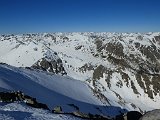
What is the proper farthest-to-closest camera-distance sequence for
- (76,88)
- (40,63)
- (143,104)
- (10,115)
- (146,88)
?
(40,63) < (146,88) < (143,104) < (76,88) < (10,115)

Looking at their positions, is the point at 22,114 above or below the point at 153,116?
below

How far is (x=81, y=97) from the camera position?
9325 centimetres

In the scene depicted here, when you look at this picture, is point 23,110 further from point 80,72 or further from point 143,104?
point 80,72

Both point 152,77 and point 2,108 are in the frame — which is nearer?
point 2,108

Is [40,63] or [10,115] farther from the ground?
[40,63]

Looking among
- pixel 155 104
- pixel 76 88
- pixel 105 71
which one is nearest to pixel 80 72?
pixel 105 71

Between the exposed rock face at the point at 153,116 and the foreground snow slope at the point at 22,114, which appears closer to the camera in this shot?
the exposed rock face at the point at 153,116

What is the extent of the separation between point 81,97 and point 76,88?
1190cm

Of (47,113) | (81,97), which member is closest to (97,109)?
→ (81,97)

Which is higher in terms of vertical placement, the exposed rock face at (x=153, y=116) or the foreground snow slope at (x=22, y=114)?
the exposed rock face at (x=153, y=116)

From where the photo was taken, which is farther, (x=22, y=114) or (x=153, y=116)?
(x=22, y=114)

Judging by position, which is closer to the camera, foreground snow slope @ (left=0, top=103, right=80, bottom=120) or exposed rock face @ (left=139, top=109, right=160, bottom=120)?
exposed rock face @ (left=139, top=109, right=160, bottom=120)

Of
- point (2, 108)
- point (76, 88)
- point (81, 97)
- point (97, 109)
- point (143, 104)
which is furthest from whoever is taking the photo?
point (143, 104)

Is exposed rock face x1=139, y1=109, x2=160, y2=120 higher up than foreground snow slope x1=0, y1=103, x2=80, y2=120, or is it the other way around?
exposed rock face x1=139, y1=109, x2=160, y2=120
